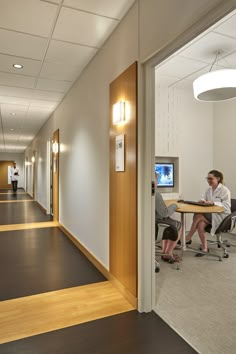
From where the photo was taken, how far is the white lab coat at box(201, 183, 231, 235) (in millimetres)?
3913

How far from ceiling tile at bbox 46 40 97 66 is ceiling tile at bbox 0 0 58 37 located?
292mm

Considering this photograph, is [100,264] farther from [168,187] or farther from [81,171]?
[168,187]

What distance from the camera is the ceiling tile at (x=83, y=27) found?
8.82 feet

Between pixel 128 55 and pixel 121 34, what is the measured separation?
1.15 feet

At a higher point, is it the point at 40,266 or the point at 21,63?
the point at 21,63

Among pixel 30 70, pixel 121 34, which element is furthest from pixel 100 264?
pixel 30 70

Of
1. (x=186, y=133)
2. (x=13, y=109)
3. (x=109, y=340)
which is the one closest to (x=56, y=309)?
(x=109, y=340)

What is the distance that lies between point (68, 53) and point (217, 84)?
205 cm

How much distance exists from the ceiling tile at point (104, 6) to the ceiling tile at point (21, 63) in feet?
4.98

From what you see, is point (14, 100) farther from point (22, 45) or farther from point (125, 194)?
point (125, 194)

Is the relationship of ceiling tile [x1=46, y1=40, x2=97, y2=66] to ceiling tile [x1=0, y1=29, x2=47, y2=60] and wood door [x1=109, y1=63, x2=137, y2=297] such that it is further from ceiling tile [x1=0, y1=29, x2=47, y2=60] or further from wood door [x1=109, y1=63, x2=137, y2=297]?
wood door [x1=109, y1=63, x2=137, y2=297]

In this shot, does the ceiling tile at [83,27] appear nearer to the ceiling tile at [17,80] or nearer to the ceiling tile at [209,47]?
the ceiling tile at [209,47]

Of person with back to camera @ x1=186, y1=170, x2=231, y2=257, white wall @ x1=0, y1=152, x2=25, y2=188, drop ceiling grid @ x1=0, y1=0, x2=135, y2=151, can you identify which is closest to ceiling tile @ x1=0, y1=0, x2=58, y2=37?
drop ceiling grid @ x1=0, y1=0, x2=135, y2=151

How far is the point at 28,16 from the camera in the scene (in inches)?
106
